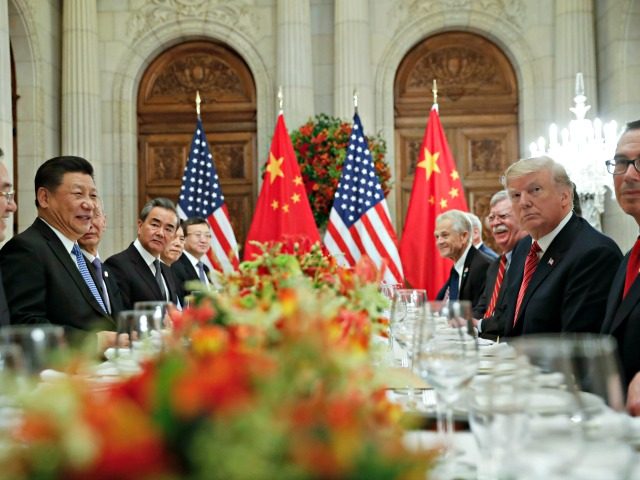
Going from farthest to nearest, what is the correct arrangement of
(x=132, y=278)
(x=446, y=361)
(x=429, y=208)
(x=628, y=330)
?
(x=429, y=208), (x=132, y=278), (x=628, y=330), (x=446, y=361)

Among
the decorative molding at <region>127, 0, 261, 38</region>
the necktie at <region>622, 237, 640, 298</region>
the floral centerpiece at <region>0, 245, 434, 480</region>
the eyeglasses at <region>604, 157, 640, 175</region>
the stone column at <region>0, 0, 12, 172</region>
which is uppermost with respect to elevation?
the decorative molding at <region>127, 0, 261, 38</region>

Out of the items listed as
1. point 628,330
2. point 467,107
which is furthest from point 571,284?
point 467,107

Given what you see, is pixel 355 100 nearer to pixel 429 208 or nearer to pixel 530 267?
pixel 429 208

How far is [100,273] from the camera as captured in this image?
4.15 m

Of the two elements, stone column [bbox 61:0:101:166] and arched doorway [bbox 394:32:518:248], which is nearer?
stone column [bbox 61:0:101:166]

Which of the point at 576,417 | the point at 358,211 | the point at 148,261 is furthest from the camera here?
the point at 358,211

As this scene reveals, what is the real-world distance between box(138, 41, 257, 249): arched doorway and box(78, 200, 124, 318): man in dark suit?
4.54m

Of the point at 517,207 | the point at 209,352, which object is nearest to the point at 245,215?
the point at 517,207

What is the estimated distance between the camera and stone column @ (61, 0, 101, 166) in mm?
8664

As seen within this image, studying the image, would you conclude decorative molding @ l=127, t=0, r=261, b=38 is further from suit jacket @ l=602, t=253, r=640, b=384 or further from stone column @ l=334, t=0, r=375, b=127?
suit jacket @ l=602, t=253, r=640, b=384

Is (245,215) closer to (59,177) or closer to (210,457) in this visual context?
(59,177)

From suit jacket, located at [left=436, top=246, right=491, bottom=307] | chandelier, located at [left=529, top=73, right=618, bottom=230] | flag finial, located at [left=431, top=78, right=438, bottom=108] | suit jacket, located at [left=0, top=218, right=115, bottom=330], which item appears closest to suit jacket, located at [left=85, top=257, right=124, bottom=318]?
suit jacket, located at [left=0, top=218, right=115, bottom=330]

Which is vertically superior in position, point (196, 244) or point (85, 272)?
point (196, 244)

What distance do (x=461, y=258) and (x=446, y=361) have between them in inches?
180
